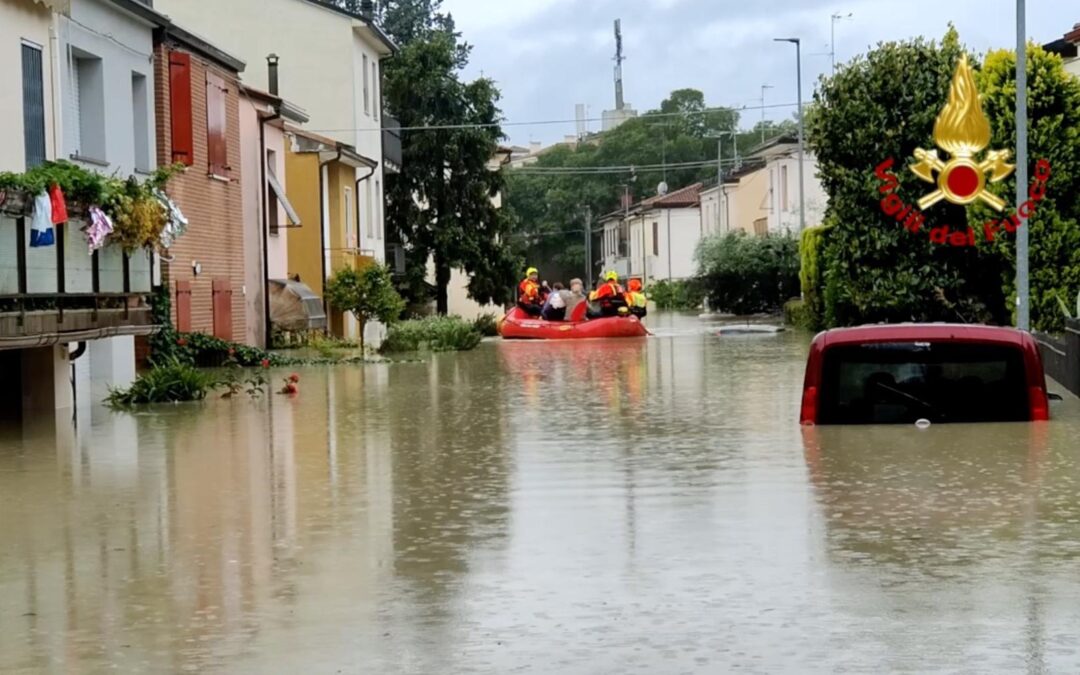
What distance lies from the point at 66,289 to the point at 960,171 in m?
20.1

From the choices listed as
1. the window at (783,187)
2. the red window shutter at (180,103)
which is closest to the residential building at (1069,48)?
the red window shutter at (180,103)

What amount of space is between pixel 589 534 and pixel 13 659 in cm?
429

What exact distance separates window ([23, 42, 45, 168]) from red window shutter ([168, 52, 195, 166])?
7.92m

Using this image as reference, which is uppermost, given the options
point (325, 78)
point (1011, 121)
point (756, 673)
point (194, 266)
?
point (325, 78)

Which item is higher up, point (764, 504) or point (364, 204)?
point (364, 204)

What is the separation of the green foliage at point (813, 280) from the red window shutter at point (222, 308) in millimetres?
15047

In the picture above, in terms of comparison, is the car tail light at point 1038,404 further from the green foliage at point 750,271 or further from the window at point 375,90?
the green foliage at point 750,271

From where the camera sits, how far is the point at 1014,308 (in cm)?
3222

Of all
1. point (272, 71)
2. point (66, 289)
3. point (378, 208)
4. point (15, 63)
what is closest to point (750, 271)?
point (378, 208)

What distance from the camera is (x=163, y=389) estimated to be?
930 inches

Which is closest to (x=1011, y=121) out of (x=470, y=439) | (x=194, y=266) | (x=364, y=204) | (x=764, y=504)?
(x=194, y=266)

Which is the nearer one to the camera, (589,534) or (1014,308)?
(589,534)

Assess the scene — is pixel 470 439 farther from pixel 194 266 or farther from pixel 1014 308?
pixel 1014 308

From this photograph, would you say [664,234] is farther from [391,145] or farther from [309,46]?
[309,46]
